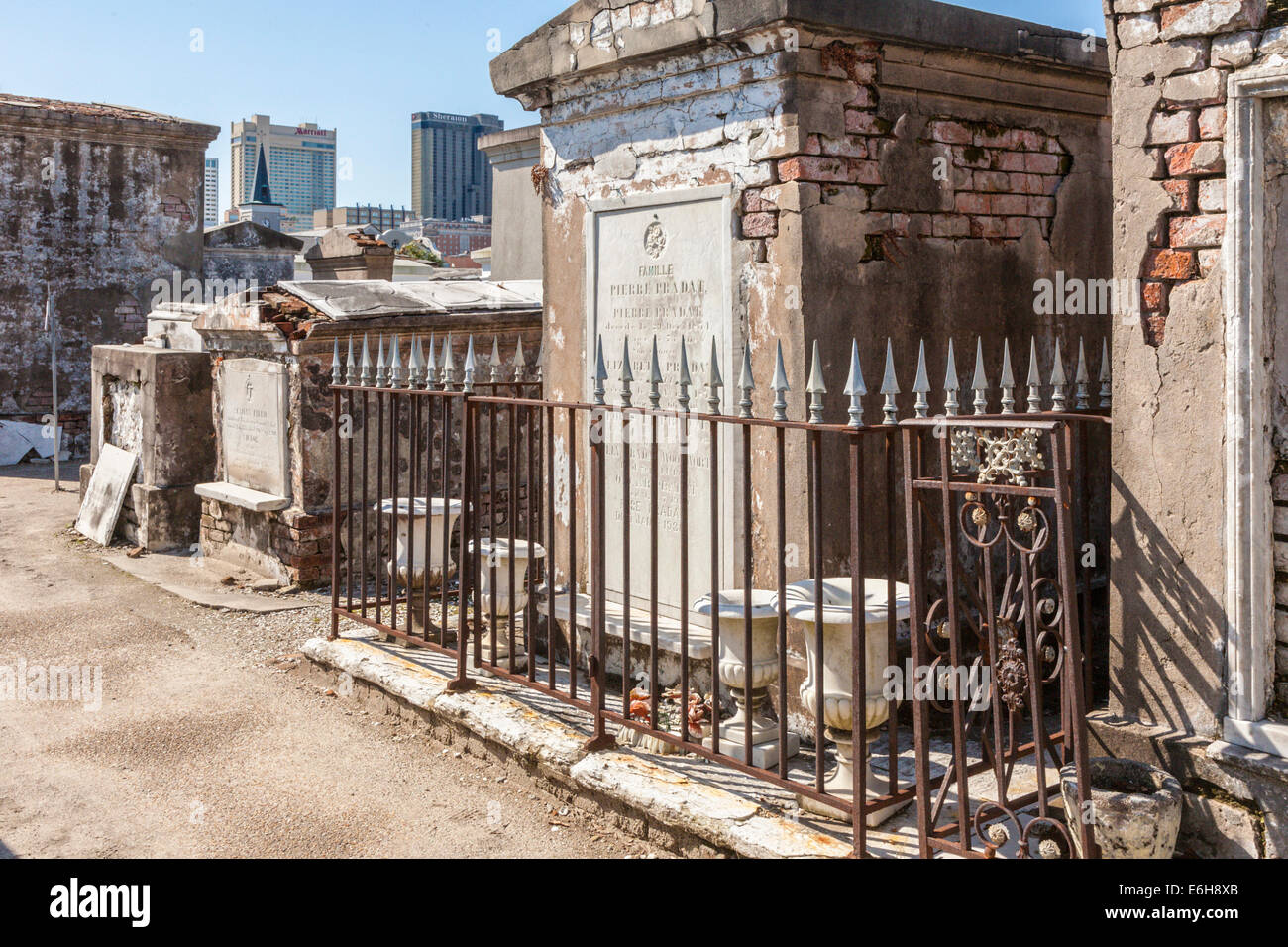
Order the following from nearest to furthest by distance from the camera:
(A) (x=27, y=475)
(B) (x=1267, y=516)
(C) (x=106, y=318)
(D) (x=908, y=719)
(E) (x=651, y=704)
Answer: (B) (x=1267, y=516) → (E) (x=651, y=704) → (D) (x=908, y=719) → (A) (x=27, y=475) → (C) (x=106, y=318)

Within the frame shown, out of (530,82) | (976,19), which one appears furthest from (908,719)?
(530,82)

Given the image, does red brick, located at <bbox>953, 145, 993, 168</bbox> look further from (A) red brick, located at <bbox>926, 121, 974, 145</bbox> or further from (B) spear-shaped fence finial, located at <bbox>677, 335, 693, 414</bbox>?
(B) spear-shaped fence finial, located at <bbox>677, 335, 693, 414</bbox>

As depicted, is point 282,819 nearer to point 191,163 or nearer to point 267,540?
point 267,540

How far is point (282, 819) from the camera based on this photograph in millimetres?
4398

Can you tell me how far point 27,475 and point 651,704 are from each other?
12.7 metres

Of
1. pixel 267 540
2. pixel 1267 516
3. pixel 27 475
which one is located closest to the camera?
pixel 1267 516

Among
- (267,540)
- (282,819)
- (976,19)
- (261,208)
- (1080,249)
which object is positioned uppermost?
(261,208)

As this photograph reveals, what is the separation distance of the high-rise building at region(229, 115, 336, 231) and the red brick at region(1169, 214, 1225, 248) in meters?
121

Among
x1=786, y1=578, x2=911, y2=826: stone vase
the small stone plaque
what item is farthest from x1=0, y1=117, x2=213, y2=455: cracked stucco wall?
x1=786, y1=578, x2=911, y2=826: stone vase

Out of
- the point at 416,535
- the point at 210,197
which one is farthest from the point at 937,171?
the point at 210,197

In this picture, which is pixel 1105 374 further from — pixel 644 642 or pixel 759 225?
pixel 644 642

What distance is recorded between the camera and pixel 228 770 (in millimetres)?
4934

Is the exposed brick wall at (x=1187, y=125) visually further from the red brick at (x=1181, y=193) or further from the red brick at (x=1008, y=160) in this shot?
the red brick at (x=1008, y=160)

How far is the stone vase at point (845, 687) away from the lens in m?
3.71
